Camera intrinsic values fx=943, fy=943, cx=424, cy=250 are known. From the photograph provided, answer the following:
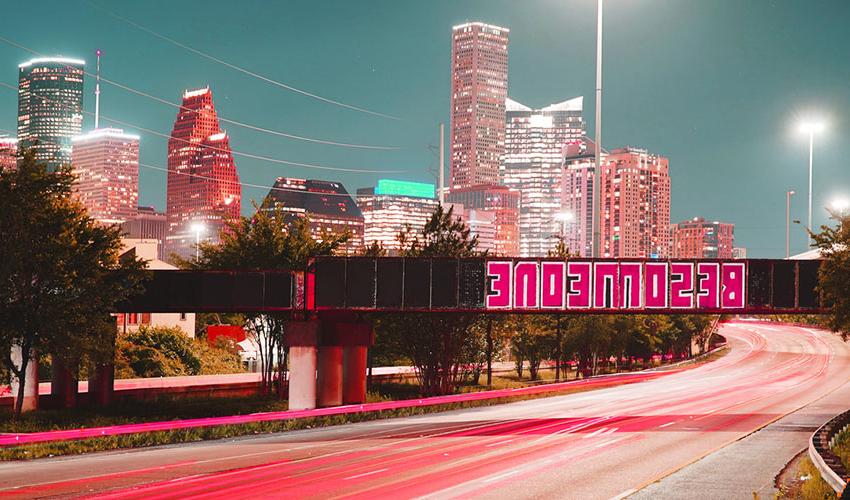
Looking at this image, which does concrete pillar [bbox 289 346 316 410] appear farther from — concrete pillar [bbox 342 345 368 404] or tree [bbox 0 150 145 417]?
tree [bbox 0 150 145 417]

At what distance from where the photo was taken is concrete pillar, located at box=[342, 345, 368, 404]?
4297 cm

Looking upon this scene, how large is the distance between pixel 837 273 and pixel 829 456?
1274 cm

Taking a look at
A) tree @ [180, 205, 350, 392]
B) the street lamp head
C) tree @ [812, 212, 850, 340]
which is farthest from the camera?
the street lamp head

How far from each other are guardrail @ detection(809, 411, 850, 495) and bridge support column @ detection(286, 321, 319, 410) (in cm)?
2020

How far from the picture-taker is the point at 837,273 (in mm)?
34094

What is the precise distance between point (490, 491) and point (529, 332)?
40794mm

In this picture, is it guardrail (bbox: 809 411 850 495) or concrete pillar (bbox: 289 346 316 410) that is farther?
concrete pillar (bbox: 289 346 316 410)

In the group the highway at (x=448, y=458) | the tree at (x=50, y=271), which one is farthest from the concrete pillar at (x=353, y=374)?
the tree at (x=50, y=271)

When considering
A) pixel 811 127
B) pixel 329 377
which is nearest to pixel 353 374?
pixel 329 377

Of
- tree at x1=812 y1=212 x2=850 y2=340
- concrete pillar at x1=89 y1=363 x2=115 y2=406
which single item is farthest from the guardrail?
concrete pillar at x1=89 y1=363 x2=115 y2=406

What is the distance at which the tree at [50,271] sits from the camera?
33.7 m

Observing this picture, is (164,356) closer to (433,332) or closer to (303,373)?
(433,332)

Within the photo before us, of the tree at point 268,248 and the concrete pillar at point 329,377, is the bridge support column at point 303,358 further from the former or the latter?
the tree at point 268,248

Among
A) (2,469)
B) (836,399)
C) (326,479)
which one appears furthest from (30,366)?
(836,399)
